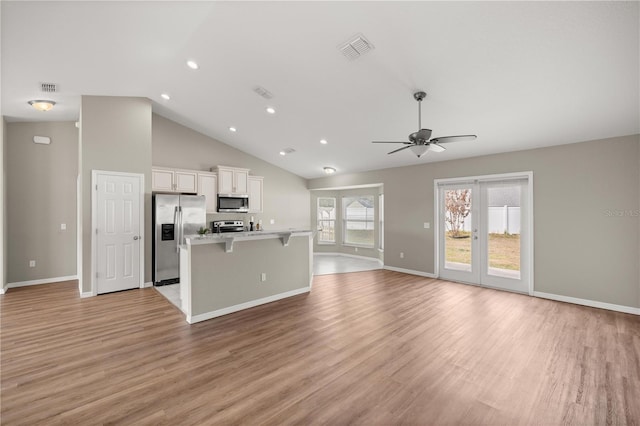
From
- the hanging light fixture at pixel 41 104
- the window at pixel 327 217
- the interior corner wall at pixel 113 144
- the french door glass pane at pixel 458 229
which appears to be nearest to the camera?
the hanging light fixture at pixel 41 104

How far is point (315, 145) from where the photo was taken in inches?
241

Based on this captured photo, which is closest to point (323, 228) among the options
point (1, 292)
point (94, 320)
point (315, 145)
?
point (315, 145)

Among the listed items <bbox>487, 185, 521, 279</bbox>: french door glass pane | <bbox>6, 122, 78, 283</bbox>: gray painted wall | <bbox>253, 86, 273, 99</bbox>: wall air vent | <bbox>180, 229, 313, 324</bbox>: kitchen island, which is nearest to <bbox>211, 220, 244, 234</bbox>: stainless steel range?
<bbox>180, 229, 313, 324</bbox>: kitchen island

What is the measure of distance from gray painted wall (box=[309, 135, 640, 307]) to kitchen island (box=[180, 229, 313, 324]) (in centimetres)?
395

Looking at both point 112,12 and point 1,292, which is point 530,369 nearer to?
point 112,12

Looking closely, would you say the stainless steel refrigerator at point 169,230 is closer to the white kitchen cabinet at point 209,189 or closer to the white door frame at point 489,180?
the white kitchen cabinet at point 209,189

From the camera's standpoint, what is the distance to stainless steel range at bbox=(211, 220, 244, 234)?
648 centimetres

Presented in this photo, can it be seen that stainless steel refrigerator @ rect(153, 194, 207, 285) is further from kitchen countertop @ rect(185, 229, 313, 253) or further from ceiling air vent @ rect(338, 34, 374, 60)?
ceiling air vent @ rect(338, 34, 374, 60)

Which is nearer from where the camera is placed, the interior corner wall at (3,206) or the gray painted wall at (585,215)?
the gray painted wall at (585,215)

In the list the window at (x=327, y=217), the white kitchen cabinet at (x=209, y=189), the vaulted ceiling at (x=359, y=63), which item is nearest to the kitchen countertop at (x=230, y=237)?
the vaulted ceiling at (x=359, y=63)

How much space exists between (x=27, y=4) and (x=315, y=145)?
446cm

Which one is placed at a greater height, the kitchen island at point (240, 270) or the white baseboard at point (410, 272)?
the kitchen island at point (240, 270)

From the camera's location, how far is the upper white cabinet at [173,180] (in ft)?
18.5

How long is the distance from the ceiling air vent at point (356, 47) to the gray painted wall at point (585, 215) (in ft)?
11.8
